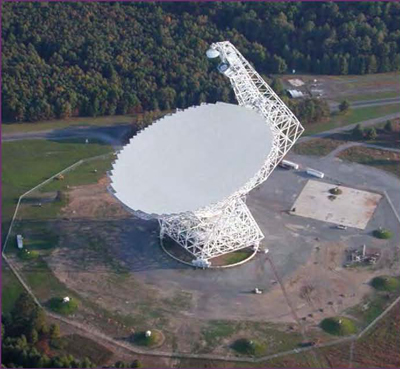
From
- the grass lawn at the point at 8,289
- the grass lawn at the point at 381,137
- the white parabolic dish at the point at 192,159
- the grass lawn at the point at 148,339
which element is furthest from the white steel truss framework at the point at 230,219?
the grass lawn at the point at 381,137

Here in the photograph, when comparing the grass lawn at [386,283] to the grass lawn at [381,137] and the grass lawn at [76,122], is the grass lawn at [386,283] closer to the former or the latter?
the grass lawn at [381,137]

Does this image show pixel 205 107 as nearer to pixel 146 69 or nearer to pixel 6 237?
pixel 6 237

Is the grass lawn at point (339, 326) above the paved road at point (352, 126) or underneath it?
underneath

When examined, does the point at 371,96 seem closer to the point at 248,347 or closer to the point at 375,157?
the point at 375,157

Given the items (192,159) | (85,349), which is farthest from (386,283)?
(85,349)

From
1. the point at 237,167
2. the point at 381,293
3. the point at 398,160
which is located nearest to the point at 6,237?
the point at 237,167

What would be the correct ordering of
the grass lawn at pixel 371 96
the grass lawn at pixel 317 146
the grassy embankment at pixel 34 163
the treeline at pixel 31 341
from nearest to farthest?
the treeline at pixel 31 341 < the grassy embankment at pixel 34 163 < the grass lawn at pixel 317 146 < the grass lawn at pixel 371 96

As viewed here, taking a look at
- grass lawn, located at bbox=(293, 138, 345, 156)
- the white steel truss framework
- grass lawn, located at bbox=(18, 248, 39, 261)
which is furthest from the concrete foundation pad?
grass lawn, located at bbox=(18, 248, 39, 261)
